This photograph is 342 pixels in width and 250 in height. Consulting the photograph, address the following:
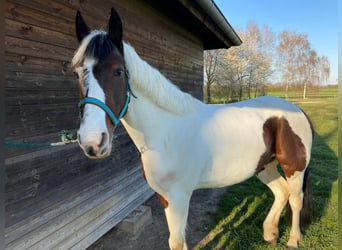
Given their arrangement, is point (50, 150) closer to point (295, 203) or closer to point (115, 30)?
point (115, 30)

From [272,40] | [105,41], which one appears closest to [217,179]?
[105,41]

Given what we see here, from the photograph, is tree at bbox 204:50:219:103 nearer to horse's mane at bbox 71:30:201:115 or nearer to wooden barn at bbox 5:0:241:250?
wooden barn at bbox 5:0:241:250

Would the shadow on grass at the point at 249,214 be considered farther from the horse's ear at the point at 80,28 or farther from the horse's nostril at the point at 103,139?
the horse's ear at the point at 80,28

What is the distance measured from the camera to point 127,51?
1.28 m

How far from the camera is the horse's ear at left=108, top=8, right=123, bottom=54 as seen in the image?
113 centimetres

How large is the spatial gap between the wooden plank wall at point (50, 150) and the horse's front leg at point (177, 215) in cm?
95

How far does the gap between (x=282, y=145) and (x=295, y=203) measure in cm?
63

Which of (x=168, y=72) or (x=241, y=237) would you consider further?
(x=168, y=72)

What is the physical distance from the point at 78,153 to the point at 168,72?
Result: 2280 millimetres

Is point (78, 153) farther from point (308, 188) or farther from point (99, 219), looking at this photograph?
point (308, 188)

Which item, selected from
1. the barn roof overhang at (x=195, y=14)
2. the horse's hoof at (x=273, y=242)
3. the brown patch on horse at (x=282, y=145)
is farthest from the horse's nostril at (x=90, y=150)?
the barn roof overhang at (x=195, y=14)

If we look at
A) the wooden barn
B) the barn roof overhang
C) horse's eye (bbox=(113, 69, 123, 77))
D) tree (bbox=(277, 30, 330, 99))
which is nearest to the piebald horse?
horse's eye (bbox=(113, 69, 123, 77))

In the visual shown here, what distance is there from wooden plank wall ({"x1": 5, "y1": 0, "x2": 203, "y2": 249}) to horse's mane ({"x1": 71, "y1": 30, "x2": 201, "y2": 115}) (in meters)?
0.77

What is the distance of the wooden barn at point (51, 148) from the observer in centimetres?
160
